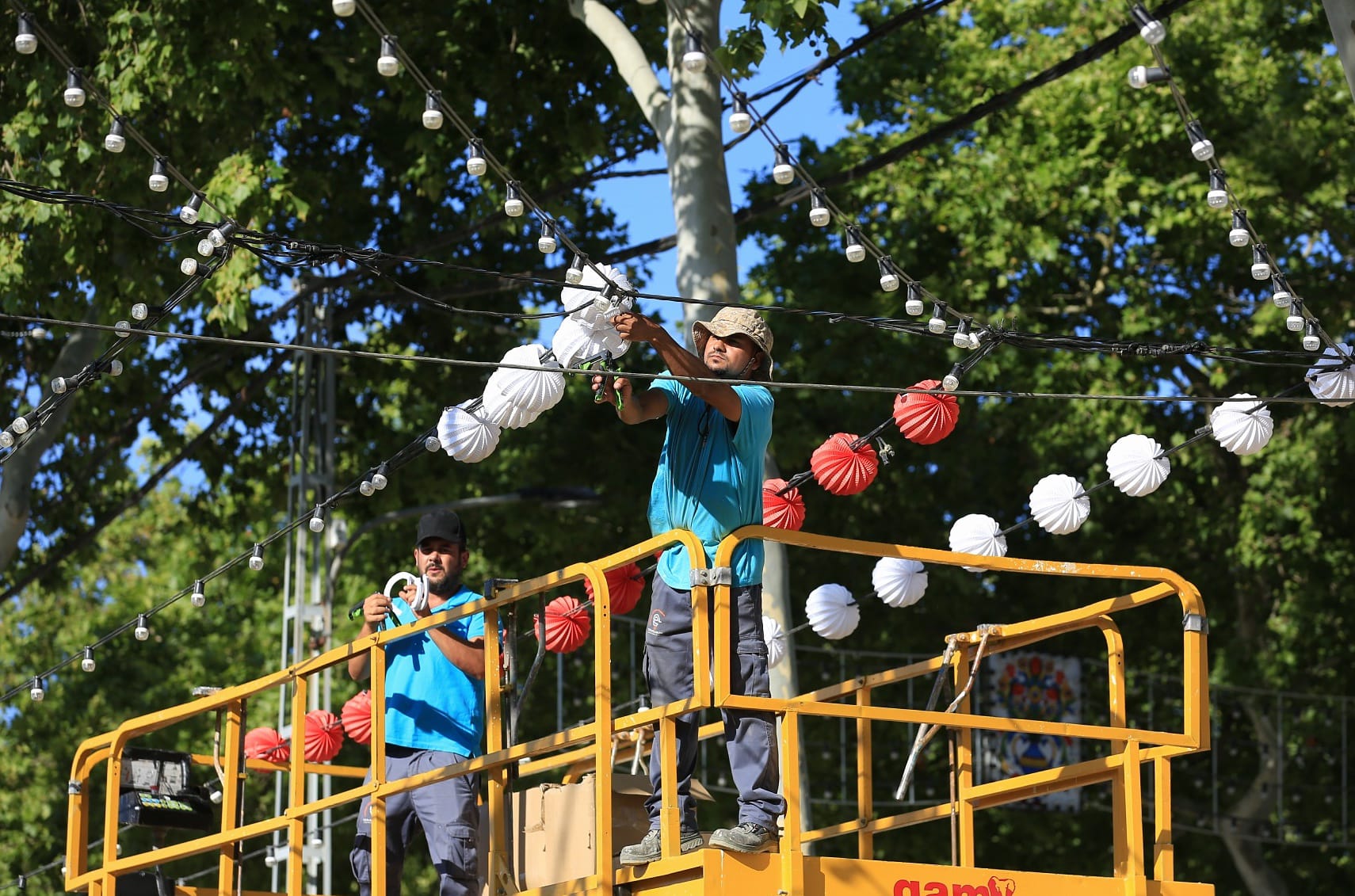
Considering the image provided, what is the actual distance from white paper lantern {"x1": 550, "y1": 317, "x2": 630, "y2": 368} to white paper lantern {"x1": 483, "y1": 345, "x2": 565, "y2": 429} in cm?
61

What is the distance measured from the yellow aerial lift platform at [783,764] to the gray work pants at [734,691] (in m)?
0.08

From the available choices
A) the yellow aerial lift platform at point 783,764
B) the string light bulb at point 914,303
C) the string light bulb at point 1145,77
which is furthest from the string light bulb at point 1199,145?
the yellow aerial lift platform at point 783,764

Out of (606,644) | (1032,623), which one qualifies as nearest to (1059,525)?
(1032,623)

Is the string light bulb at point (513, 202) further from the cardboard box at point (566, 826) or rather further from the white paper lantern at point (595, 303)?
the cardboard box at point (566, 826)

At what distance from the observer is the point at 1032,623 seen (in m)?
7.53

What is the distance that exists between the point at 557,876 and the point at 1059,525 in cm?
338

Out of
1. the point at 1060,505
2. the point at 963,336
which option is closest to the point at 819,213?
the point at 963,336

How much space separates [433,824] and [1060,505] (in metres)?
3.51

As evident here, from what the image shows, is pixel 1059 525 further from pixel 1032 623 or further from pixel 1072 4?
pixel 1072 4

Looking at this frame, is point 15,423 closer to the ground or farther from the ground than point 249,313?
closer to the ground

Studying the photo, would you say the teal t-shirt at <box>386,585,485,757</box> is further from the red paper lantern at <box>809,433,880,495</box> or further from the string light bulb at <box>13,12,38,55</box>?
the string light bulb at <box>13,12,38,55</box>

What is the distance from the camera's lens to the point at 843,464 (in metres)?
9.35

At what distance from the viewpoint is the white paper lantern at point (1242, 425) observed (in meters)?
8.99

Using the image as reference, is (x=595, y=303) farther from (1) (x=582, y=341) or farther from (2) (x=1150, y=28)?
(2) (x=1150, y=28)
